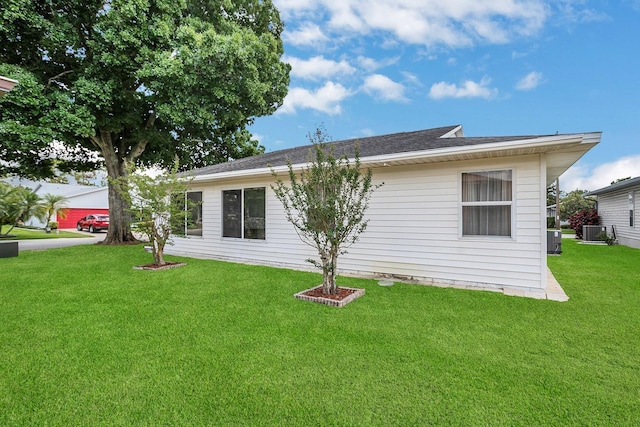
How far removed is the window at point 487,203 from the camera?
17.0ft

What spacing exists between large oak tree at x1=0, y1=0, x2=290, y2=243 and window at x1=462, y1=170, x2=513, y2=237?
8.85m

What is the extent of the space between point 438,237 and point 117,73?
11.3 metres

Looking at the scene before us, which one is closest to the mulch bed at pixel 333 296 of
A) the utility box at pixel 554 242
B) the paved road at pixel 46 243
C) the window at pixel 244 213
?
the window at pixel 244 213

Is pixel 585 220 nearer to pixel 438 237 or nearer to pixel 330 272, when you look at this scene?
pixel 438 237

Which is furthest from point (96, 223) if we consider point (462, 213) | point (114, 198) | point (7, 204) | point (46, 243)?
point (462, 213)

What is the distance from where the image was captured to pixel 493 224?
531 cm

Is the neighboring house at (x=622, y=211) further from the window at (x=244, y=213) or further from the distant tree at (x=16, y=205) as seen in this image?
the distant tree at (x=16, y=205)

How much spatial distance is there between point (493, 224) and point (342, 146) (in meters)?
4.75

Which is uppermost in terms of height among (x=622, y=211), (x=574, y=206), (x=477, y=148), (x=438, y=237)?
(x=477, y=148)

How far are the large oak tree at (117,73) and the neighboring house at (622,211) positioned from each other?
579 inches

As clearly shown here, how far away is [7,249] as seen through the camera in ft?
29.3

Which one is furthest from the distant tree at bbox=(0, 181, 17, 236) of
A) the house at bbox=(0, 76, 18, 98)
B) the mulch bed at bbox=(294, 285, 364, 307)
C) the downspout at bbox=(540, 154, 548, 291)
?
the downspout at bbox=(540, 154, 548, 291)

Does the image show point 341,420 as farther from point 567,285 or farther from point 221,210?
point 221,210

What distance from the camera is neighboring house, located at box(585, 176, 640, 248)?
1171cm
